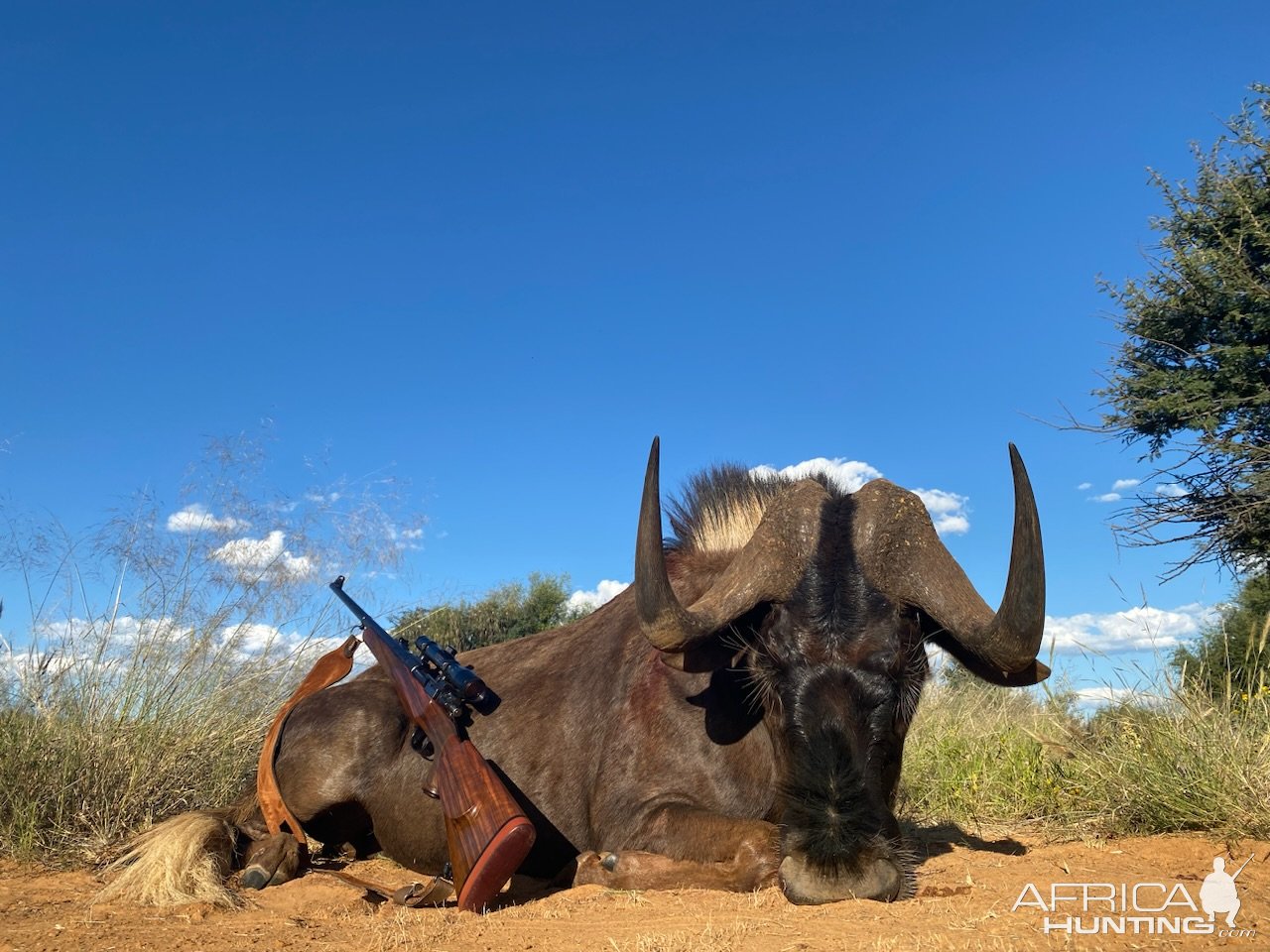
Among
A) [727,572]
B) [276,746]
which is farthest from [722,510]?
[276,746]

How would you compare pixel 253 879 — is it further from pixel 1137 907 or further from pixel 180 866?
pixel 1137 907

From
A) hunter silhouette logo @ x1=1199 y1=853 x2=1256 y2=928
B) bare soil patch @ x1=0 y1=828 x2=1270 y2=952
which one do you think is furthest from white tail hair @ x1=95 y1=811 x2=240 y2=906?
hunter silhouette logo @ x1=1199 y1=853 x2=1256 y2=928

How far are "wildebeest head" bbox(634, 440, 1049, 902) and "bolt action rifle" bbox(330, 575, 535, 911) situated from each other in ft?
2.93

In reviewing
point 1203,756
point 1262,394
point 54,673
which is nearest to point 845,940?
point 1203,756

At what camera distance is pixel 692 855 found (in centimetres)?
416

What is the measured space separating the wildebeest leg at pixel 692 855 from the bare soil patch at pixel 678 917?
0.10 metres

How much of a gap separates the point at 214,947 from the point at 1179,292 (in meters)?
14.2

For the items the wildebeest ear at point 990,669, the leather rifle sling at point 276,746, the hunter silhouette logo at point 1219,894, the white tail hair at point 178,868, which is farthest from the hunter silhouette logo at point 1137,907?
the leather rifle sling at point 276,746

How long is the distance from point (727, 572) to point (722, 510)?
142 cm

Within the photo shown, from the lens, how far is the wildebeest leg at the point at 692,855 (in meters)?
3.91

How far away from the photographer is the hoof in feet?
15.3

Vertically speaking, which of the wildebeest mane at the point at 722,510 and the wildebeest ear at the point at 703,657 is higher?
the wildebeest mane at the point at 722,510

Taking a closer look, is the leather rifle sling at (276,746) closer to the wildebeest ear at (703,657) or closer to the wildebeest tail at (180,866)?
the wildebeest tail at (180,866)

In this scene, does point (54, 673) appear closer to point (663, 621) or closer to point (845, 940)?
point (663, 621)
